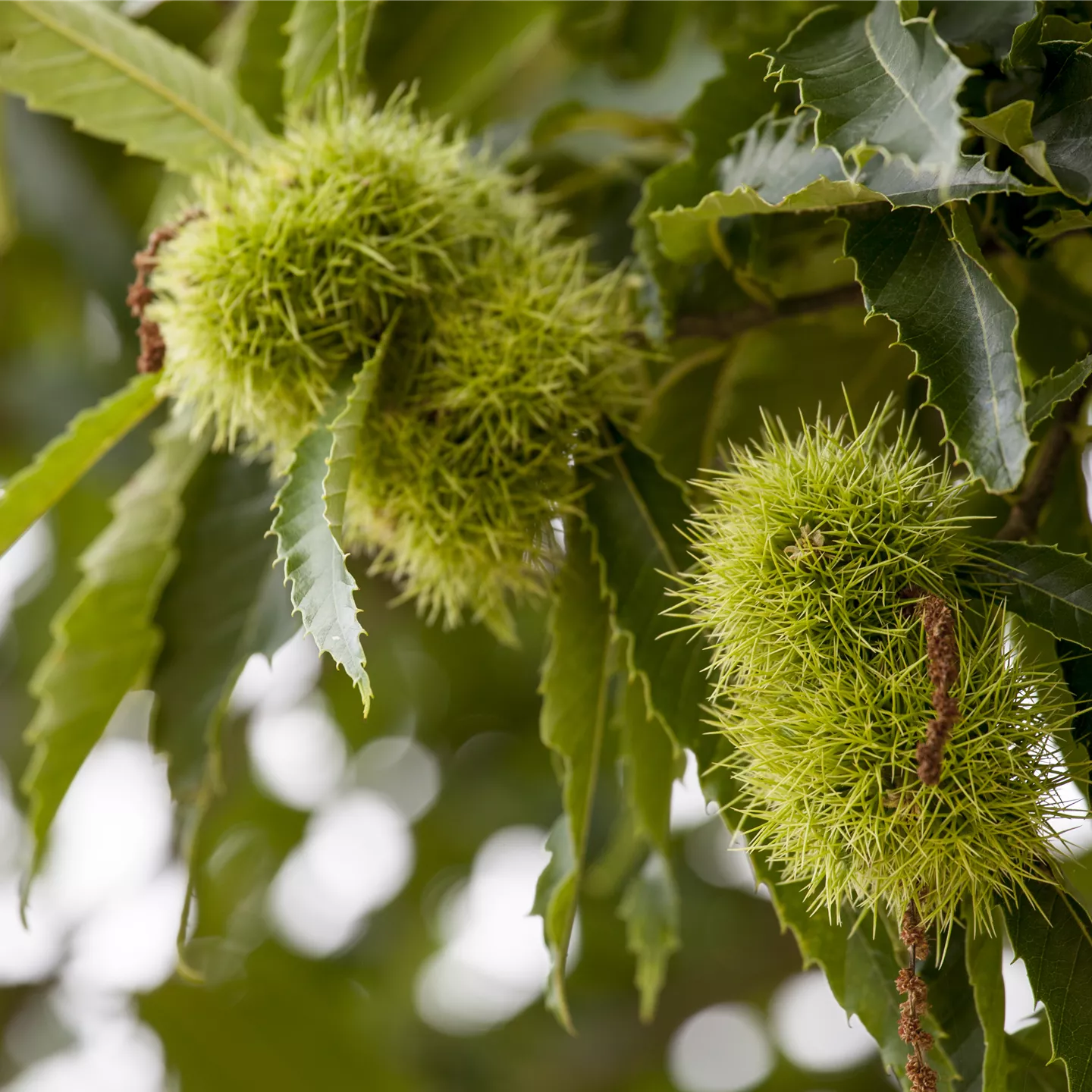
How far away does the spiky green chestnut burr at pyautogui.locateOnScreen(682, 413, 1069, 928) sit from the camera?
619mm

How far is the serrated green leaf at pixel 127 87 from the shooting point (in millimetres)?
994

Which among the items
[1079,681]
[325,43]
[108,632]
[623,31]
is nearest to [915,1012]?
[1079,681]

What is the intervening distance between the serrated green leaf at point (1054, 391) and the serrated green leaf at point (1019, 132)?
0.35 feet

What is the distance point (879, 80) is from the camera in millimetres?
643

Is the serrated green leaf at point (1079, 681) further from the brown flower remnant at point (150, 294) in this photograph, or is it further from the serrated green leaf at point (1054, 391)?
the brown flower remnant at point (150, 294)

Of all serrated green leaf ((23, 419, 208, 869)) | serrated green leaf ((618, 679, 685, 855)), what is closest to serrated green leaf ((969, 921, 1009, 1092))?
serrated green leaf ((618, 679, 685, 855))

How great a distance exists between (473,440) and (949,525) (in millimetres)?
350

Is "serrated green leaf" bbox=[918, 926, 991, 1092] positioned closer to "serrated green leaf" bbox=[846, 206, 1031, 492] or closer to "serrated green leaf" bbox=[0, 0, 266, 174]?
"serrated green leaf" bbox=[846, 206, 1031, 492]

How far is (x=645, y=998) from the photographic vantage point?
3.88ft

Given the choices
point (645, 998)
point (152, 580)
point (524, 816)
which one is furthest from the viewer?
point (524, 816)

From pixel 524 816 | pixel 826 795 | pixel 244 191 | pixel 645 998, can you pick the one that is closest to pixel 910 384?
pixel 826 795

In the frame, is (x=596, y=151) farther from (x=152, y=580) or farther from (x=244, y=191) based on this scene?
(x=152, y=580)

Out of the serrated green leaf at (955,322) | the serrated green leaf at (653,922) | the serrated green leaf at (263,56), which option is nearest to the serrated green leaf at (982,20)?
the serrated green leaf at (955,322)

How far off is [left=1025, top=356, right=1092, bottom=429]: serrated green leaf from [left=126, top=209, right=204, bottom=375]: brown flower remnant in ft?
2.13
